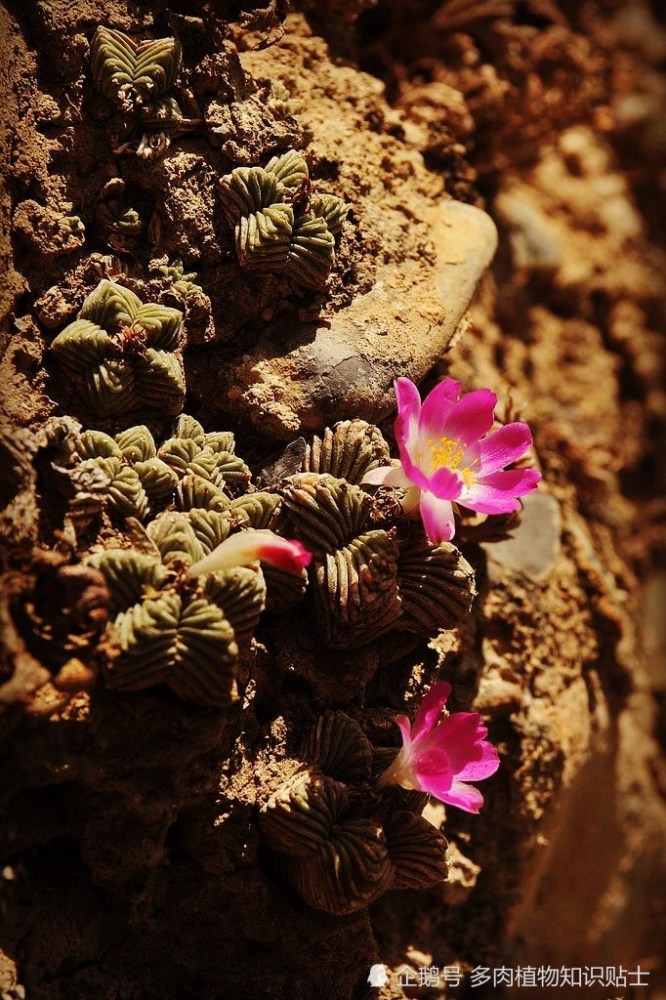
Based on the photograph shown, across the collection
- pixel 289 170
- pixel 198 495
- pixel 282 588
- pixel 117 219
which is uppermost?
pixel 289 170

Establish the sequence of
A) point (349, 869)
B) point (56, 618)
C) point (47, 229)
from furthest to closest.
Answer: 1. point (47, 229)
2. point (349, 869)
3. point (56, 618)

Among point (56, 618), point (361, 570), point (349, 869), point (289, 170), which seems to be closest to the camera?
point (56, 618)

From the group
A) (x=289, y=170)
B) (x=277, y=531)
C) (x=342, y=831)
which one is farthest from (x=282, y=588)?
(x=289, y=170)

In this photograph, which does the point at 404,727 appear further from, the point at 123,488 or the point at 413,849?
the point at 123,488

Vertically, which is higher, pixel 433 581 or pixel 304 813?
pixel 433 581

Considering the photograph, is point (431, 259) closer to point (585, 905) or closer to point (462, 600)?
point (462, 600)

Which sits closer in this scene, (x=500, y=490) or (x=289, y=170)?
(x=500, y=490)

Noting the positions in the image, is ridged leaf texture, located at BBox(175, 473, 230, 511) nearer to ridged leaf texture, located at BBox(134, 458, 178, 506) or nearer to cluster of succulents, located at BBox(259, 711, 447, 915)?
ridged leaf texture, located at BBox(134, 458, 178, 506)

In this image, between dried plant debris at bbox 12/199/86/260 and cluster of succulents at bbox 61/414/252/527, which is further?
dried plant debris at bbox 12/199/86/260

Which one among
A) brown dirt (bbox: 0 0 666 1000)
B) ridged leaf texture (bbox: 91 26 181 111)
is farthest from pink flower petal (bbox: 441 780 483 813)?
ridged leaf texture (bbox: 91 26 181 111)
